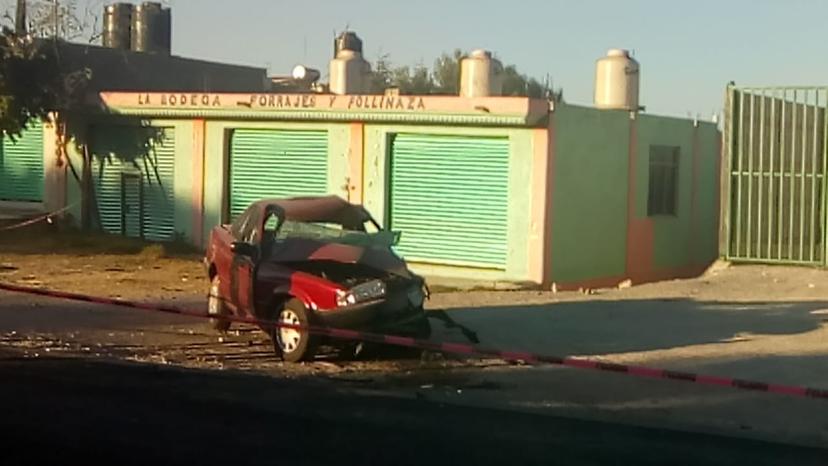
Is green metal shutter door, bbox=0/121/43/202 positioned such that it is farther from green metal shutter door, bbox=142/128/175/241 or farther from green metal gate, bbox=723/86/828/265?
green metal gate, bbox=723/86/828/265

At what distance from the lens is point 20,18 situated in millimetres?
33375

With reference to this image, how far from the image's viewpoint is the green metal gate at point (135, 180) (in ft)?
97.0

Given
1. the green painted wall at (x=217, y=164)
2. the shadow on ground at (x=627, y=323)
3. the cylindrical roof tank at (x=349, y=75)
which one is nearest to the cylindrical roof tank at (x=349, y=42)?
the cylindrical roof tank at (x=349, y=75)

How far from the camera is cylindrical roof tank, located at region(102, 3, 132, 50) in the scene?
40.8 meters

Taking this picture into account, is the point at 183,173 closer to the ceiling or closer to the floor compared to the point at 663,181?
closer to the floor

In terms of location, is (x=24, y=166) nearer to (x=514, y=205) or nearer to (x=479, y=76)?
(x=479, y=76)

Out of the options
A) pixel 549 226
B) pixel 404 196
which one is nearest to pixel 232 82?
pixel 404 196

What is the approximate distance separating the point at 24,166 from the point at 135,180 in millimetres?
4177

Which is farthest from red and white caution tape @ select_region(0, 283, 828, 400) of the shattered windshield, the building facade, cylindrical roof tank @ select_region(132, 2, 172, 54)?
cylindrical roof tank @ select_region(132, 2, 172, 54)

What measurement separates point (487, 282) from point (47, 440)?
15453mm

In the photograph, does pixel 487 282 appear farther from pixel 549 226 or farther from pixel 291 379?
pixel 291 379

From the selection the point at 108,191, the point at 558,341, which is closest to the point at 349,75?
the point at 108,191

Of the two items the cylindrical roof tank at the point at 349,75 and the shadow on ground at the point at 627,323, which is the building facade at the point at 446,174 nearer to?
the shadow on ground at the point at 627,323

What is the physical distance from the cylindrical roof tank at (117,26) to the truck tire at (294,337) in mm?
27493
